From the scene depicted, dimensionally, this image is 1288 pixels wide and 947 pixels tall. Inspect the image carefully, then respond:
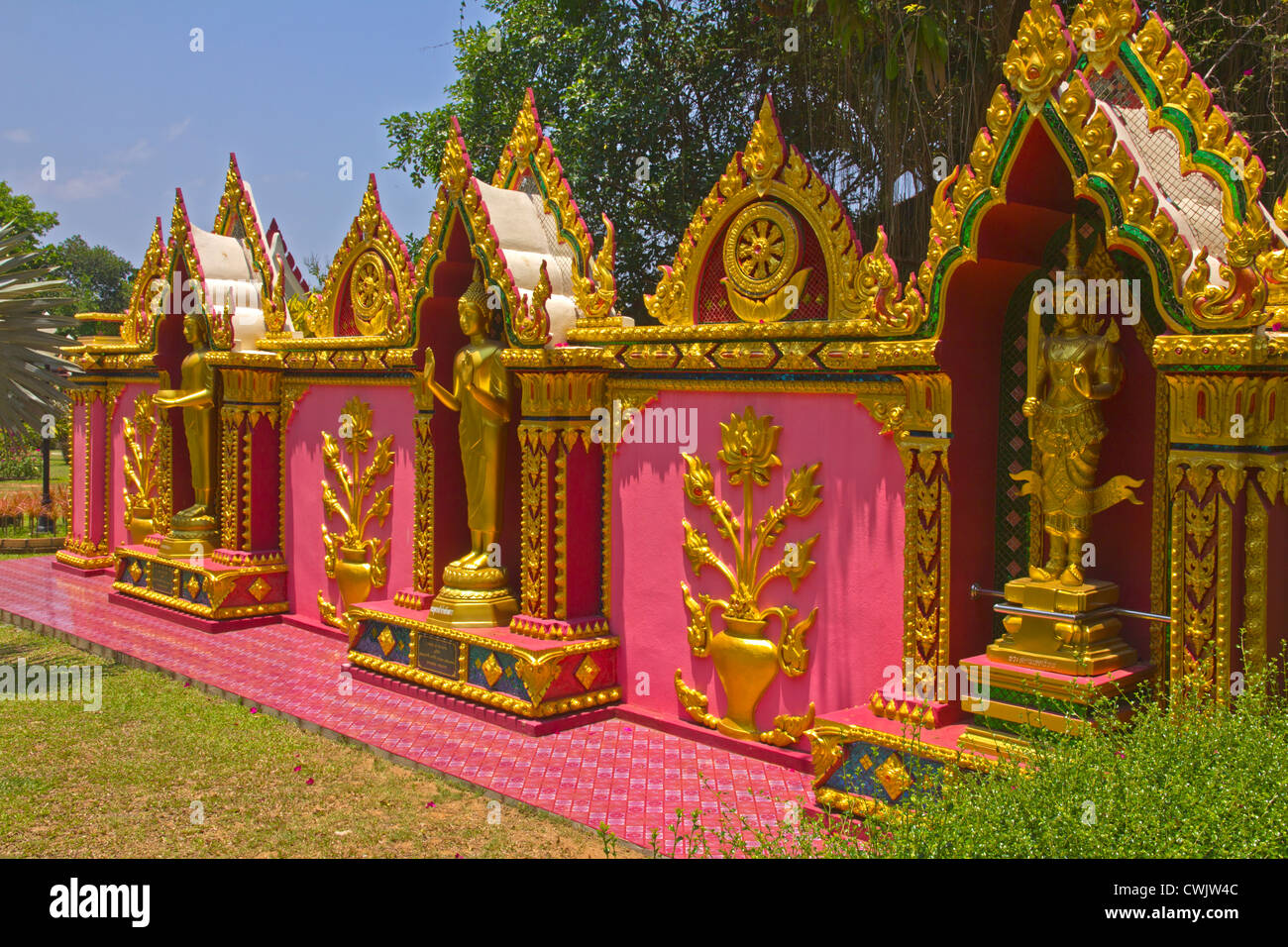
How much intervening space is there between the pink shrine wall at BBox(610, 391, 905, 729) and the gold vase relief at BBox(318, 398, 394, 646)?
299 cm

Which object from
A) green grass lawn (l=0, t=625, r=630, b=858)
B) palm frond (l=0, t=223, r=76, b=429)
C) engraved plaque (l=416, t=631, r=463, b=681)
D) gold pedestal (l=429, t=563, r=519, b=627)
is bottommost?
green grass lawn (l=0, t=625, r=630, b=858)

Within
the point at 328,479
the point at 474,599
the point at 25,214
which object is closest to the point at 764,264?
the point at 474,599

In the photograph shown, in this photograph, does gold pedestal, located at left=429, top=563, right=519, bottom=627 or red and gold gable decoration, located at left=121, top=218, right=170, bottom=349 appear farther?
red and gold gable decoration, located at left=121, top=218, right=170, bottom=349

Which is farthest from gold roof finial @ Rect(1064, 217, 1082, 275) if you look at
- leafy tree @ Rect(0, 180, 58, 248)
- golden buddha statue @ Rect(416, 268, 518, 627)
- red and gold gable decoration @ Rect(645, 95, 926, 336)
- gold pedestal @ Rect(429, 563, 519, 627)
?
leafy tree @ Rect(0, 180, 58, 248)

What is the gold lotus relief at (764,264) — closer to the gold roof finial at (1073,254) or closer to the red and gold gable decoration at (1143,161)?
the red and gold gable decoration at (1143,161)

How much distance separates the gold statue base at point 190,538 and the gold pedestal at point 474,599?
4.51 meters

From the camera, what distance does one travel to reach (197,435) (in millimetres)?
12883

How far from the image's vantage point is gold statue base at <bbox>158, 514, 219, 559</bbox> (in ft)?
41.4

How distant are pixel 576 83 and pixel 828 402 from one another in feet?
40.4

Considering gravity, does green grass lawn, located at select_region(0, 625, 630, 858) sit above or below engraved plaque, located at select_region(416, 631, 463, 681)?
below

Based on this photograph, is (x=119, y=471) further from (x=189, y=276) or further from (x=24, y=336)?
(x=24, y=336)

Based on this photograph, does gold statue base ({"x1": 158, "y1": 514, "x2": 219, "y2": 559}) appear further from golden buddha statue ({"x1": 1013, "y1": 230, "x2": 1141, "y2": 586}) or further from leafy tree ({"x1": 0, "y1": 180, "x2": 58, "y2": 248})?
leafy tree ({"x1": 0, "y1": 180, "x2": 58, "y2": 248})

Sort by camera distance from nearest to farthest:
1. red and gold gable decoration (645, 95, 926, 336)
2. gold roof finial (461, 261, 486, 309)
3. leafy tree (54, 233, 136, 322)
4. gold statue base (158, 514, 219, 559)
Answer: red and gold gable decoration (645, 95, 926, 336) → gold roof finial (461, 261, 486, 309) → gold statue base (158, 514, 219, 559) → leafy tree (54, 233, 136, 322)

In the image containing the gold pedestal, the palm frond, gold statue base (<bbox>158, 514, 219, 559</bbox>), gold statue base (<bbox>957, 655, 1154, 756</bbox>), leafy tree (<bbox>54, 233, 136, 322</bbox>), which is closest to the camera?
gold statue base (<bbox>957, 655, 1154, 756</bbox>)
